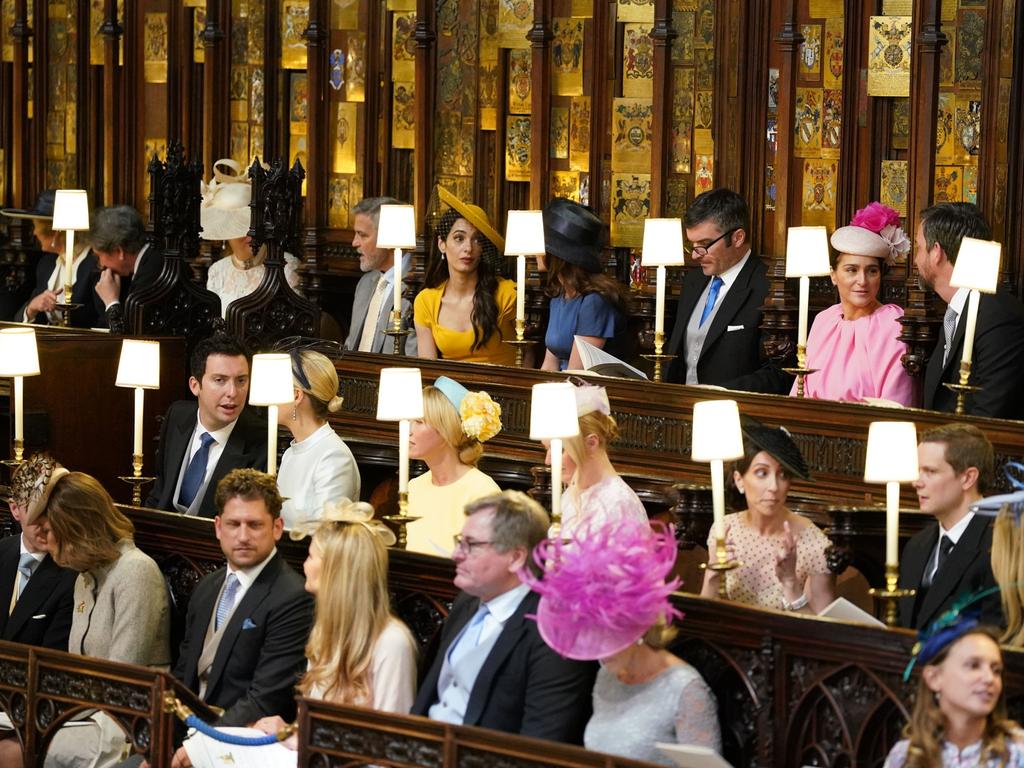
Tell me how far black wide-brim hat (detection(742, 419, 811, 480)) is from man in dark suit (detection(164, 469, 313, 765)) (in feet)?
4.24

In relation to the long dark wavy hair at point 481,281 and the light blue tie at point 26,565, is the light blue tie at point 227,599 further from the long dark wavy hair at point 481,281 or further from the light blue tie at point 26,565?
the long dark wavy hair at point 481,281

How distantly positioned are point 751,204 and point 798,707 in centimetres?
472

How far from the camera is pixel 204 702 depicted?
5.38m

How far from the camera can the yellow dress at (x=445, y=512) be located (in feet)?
19.9

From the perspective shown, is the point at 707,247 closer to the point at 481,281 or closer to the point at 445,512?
the point at 481,281

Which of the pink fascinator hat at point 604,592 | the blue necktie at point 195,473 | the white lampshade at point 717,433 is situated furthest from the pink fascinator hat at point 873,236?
the pink fascinator hat at point 604,592

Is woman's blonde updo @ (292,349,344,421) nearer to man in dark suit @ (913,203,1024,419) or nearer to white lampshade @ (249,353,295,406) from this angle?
white lampshade @ (249,353,295,406)

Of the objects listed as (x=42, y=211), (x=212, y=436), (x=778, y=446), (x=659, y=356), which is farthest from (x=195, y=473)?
(x=42, y=211)

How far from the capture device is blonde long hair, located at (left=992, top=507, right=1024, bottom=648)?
14.5 ft

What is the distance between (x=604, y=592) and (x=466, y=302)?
3.73 metres

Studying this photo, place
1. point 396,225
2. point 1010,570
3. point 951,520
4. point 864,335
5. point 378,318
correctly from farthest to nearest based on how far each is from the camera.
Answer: point 378,318, point 396,225, point 864,335, point 951,520, point 1010,570

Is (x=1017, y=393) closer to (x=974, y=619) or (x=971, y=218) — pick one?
(x=971, y=218)

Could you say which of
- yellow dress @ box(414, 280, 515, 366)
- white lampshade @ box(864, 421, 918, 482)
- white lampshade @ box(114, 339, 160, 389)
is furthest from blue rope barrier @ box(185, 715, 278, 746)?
yellow dress @ box(414, 280, 515, 366)

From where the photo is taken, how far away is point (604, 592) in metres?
4.38
